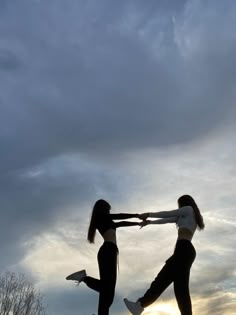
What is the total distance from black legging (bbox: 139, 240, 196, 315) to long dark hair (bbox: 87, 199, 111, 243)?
150 cm

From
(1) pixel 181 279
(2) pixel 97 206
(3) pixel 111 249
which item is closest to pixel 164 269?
(1) pixel 181 279

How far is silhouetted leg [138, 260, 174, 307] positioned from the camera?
9.25 m

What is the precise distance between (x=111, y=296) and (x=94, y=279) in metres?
0.49

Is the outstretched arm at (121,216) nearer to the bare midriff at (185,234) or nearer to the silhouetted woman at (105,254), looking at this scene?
the silhouetted woman at (105,254)

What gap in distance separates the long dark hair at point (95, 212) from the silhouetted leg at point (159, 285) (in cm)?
148

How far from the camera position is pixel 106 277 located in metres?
9.36

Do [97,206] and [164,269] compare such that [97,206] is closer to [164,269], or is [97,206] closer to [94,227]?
[94,227]

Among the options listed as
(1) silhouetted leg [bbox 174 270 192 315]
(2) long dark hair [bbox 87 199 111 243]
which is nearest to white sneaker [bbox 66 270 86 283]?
(2) long dark hair [bbox 87 199 111 243]

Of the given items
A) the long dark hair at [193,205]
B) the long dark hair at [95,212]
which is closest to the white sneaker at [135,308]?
the long dark hair at [95,212]

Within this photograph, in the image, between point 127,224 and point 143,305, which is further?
point 127,224

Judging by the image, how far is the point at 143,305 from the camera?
930cm

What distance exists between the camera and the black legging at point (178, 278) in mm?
8945

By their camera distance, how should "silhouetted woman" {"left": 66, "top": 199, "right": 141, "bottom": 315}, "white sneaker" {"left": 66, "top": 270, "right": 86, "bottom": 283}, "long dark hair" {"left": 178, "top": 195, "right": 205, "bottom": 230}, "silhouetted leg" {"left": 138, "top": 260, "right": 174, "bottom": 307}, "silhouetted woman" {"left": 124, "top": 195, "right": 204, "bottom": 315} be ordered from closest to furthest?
"silhouetted woman" {"left": 124, "top": 195, "right": 204, "bottom": 315}, "silhouetted leg" {"left": 138, "top": 260, "right": 174, "bottom": 307}, "silhouetted woman" {"left": 66, "top": 199, "right": 141, "bottom": 315}, "long dark hair" {"left": 178, "top": 195, "right": 205, "bottom": 230}, "white sneaker" {"left": 66, "top": 270, "right": 86, "bottom": 283}

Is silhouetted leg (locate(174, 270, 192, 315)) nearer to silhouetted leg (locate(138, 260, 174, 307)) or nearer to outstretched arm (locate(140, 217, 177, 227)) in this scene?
silhouetted leg (locate(138, 260, 174, 307))
